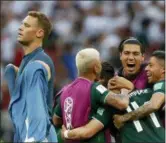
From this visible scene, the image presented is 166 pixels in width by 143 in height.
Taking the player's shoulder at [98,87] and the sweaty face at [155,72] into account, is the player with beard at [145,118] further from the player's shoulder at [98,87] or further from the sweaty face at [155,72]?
the player's shoulder at [98,87]

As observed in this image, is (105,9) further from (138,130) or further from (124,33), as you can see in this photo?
(138,130)

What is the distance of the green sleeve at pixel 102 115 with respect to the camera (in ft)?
26.9

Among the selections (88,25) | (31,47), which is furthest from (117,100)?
(88,25)

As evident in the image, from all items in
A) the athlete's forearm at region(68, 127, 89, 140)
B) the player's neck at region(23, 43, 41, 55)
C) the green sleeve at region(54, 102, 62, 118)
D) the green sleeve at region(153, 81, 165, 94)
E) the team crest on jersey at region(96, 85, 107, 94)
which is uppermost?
the player's neck at region(23, 43, 41, 55)

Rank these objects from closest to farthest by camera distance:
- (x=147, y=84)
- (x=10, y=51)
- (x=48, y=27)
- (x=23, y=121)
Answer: (x=23, y=121), (x=48, y=27), (x=147, y=84), (x=10, y=51)

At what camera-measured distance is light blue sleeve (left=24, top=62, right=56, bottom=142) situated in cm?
733

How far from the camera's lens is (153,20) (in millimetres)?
17422

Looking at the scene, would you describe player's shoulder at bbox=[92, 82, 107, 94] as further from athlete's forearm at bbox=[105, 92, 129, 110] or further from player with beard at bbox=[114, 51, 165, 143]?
player with beard at bbox=[114, 51, 165, 143]

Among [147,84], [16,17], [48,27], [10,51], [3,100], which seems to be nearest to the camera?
[48,27]

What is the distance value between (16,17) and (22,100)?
9.67m

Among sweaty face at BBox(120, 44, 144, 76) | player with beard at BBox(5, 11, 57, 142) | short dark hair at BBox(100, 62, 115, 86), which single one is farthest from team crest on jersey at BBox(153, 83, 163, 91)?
player with beard at BBox(5, 11, 57, 142)

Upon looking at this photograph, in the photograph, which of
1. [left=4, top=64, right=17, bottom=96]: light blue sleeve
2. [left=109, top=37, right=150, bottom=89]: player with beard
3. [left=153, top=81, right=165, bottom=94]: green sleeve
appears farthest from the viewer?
[left=109, top=37, right=150, bottom=89]: player with beard

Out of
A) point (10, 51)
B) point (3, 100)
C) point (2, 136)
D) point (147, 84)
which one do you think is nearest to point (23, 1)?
point (10, 51)

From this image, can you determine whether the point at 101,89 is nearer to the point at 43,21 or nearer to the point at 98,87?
the point at 98,87
